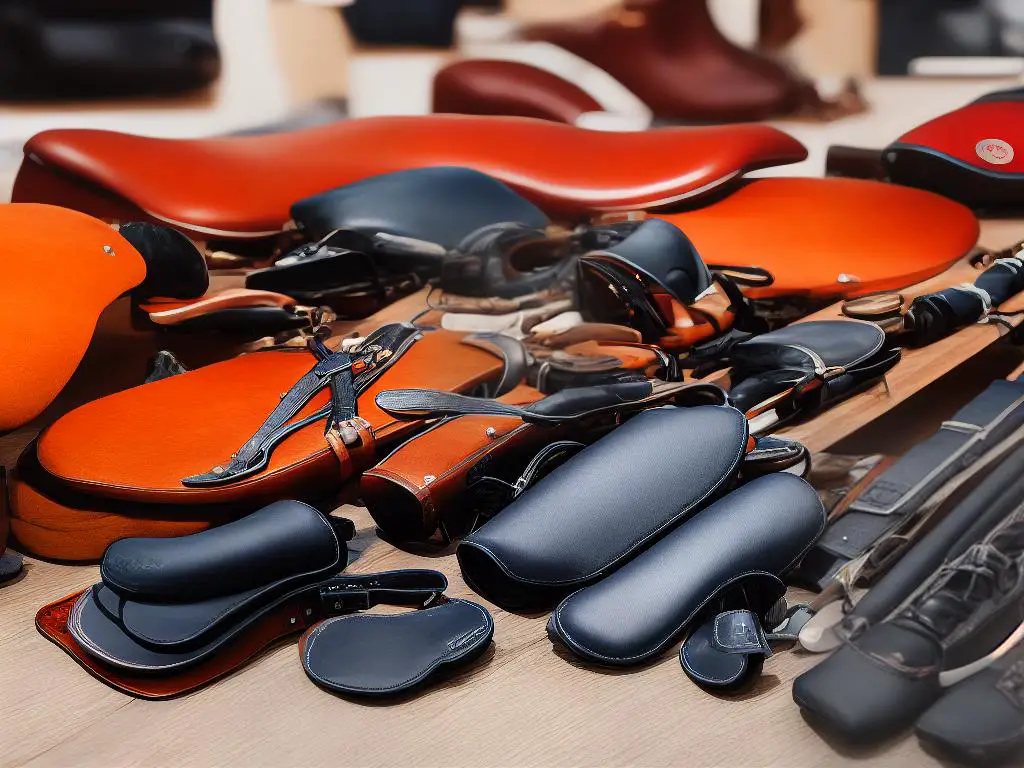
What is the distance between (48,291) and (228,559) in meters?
0.45

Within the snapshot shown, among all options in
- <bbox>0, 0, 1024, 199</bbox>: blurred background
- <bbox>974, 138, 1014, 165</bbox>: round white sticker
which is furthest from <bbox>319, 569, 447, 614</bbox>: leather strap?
<bbox>974, 138, 1014, 165</bbox>: round white sticker

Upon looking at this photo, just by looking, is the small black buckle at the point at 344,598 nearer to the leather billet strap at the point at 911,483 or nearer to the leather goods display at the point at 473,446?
the leather goods display at the point at 473,446

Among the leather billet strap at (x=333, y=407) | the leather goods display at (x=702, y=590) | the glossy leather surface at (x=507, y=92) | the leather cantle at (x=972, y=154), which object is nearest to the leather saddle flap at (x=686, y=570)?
the leather goods display at (x=702, y=590)

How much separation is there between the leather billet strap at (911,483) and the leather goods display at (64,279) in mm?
851

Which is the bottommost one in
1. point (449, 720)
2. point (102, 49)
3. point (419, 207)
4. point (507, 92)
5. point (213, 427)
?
point (449, 720)

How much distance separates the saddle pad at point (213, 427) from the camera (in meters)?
1.07

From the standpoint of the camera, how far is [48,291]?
1181mm

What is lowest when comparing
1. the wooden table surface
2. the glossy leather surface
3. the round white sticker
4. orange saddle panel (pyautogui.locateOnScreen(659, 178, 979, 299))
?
the wooden table surface

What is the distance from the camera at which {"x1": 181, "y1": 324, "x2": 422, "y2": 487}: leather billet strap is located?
1085 mm

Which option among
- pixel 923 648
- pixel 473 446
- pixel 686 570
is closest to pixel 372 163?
pixel 473 446

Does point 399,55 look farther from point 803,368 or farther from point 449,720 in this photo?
point 449,720

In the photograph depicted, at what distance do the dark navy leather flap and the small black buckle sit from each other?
19 millimetres

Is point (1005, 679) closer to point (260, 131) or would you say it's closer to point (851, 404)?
point (851, 404)

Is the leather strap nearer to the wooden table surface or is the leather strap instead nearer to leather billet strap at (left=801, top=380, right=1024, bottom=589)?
the wooden table surface
